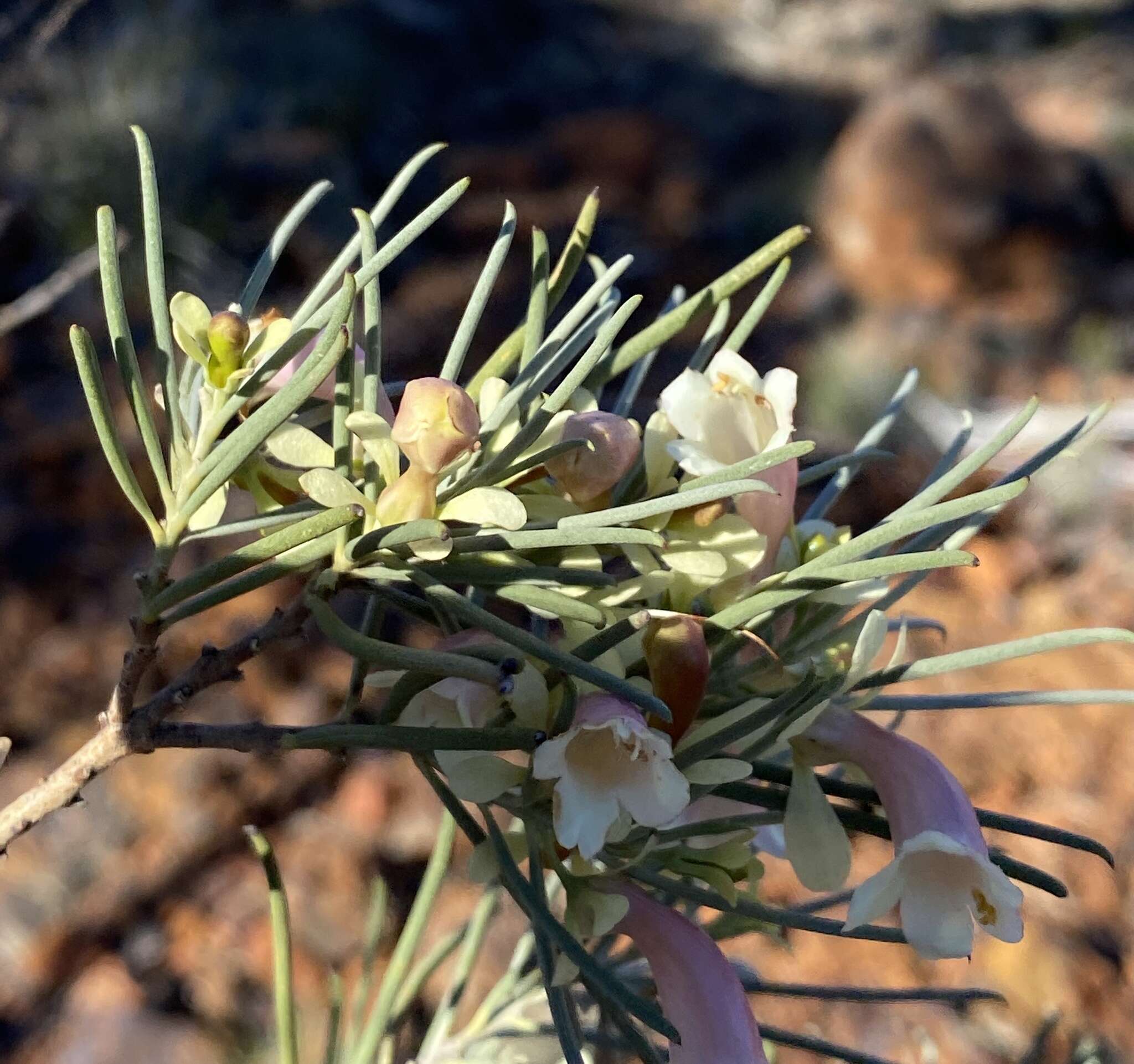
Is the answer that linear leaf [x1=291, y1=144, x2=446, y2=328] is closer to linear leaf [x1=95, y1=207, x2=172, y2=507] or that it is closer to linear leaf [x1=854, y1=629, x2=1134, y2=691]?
linear leaf [x1=95, y1=207, x2=172, y2=507]

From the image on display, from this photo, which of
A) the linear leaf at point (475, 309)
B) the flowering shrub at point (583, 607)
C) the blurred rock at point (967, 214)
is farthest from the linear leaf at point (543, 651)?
the blurred rock at point (967, 214)

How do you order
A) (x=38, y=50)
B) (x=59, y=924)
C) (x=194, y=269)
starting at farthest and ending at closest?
(x=194, y=269) → (x=59, y=924) → (x=38, y=50)

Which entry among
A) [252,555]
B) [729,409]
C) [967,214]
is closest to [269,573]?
[252,555]

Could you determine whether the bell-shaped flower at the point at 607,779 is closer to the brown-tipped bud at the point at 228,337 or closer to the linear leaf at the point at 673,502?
the linear leaf at the point at 673,502

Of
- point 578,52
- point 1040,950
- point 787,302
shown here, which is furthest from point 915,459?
point 578,52

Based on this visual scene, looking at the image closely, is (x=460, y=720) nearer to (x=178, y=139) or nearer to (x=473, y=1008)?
(x=473, y=1008)

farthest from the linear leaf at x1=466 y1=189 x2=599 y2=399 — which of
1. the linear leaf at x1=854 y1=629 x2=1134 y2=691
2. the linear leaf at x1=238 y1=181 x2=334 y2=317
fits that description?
the linear leaf at x1=854 y1=629 x2=1134 y2=691
